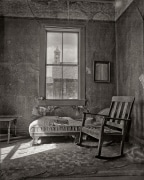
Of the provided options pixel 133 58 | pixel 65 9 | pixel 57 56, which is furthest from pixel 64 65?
pixel 133 58

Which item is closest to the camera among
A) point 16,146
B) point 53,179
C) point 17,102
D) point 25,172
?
point 53,179

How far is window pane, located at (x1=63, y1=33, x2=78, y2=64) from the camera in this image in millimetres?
5469

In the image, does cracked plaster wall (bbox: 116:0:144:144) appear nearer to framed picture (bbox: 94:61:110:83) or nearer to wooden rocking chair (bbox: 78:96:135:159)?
framed picture (bbox: 94:61:110:83)

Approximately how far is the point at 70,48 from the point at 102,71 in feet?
3.41

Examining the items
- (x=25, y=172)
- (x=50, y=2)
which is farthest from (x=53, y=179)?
(x=50, y=2)

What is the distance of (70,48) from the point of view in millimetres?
5480

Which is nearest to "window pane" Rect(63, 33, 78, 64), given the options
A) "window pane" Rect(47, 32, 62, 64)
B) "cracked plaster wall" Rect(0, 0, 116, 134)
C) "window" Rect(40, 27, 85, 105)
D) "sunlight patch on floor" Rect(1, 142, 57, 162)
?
"window" Rect(40, 27, 85, 105)

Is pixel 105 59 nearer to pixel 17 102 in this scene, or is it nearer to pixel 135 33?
pixel 135 33

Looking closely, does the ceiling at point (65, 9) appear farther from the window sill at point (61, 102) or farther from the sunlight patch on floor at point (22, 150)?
the sunlight patch on floor at point (22, 150)

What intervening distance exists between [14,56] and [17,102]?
3.82ft

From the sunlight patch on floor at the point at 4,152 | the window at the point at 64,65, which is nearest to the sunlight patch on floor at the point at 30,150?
the sunlight patch on floor at the point at 4,152

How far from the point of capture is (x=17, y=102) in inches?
205

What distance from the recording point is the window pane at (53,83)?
5.37m

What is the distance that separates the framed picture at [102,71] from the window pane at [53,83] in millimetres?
947
